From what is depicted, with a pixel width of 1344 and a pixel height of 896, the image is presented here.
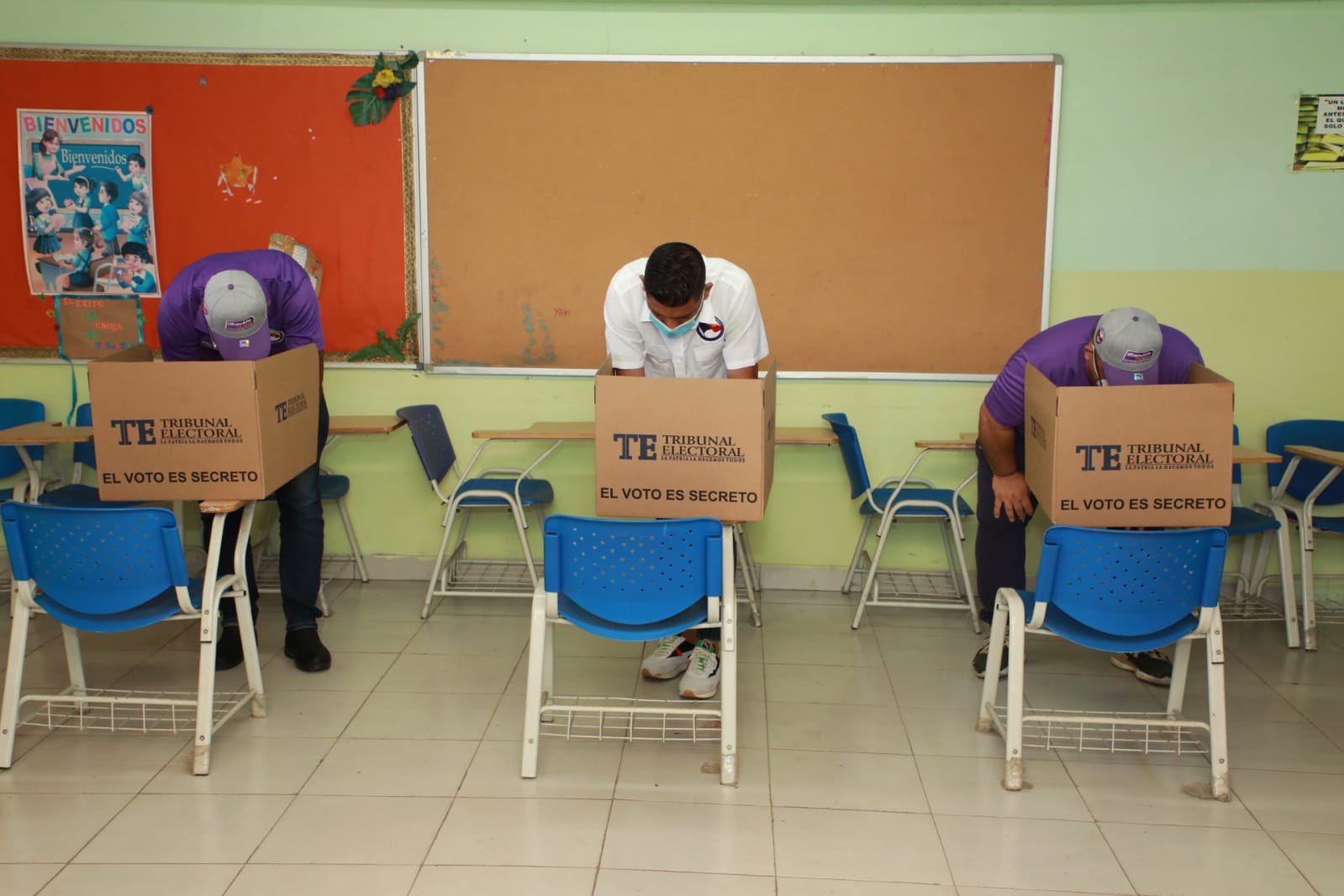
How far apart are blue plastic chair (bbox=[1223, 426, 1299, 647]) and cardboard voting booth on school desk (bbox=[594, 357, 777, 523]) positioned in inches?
72.4

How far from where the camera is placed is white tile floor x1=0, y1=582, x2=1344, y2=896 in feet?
6.91

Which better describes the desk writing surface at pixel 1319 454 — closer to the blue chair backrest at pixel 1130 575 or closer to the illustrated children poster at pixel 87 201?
the blue chair backrest at pixel 1130 575

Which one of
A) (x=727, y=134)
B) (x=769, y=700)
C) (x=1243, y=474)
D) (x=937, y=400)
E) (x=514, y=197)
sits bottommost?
(x=769, y=700)

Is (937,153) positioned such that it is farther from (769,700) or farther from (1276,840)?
(1276,840)

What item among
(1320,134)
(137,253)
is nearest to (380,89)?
(137,253)

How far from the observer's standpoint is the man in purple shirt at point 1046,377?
8.28ft

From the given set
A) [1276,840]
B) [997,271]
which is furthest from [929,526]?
[1276,840]

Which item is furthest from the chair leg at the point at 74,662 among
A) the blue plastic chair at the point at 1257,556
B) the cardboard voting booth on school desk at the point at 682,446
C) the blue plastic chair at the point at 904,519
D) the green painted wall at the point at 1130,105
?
the blue plastic chair at the point at 1257,556

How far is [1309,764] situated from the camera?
2627mm

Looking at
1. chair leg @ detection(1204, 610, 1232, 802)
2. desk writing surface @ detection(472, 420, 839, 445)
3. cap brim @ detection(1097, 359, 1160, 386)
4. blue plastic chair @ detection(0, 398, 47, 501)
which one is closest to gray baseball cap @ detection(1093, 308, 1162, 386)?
cap brim @ detection(1097, 359, 1160, 386)

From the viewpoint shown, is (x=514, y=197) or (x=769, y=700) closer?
(x=769, y=700)

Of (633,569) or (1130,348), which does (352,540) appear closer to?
(633,569)

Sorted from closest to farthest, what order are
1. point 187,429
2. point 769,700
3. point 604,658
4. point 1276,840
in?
→ 1. point 1276,840
2. point 187,429
3. point 769,700
4. point 604,658

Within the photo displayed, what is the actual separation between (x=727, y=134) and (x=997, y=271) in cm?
118
